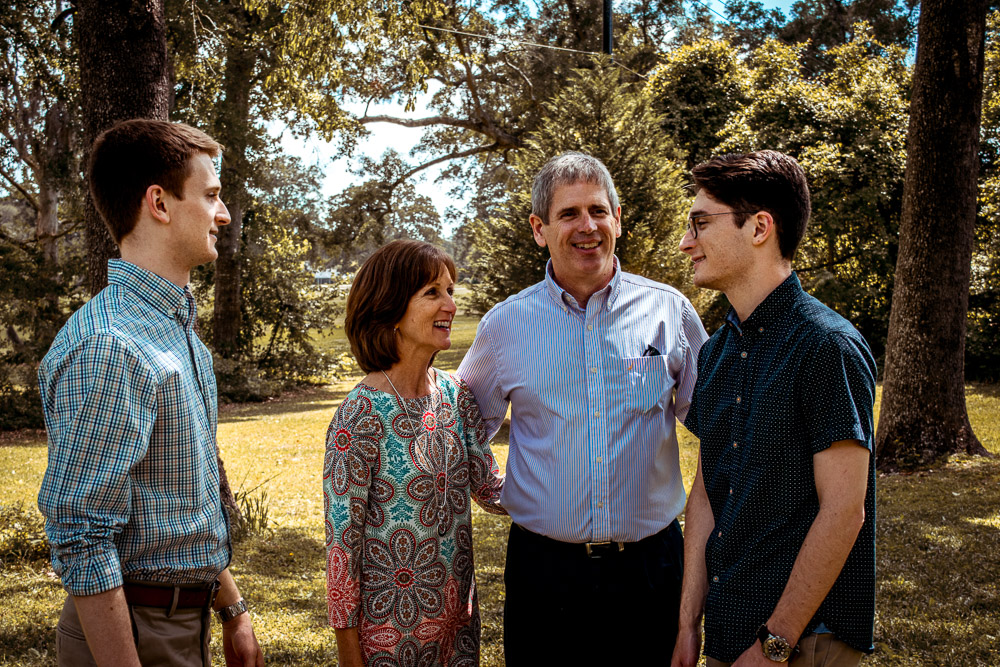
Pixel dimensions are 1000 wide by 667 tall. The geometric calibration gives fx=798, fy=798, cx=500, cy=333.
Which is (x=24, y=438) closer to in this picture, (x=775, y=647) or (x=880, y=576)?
(x=880, y=576)

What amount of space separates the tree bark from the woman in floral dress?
4061 millimetres

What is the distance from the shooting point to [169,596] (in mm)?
2047

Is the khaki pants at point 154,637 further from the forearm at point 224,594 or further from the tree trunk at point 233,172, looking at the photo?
the tree trunk at point 233,172

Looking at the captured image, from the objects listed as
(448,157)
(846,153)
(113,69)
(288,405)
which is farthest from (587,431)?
(448,157)

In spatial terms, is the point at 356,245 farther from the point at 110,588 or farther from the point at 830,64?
the point at 110,588

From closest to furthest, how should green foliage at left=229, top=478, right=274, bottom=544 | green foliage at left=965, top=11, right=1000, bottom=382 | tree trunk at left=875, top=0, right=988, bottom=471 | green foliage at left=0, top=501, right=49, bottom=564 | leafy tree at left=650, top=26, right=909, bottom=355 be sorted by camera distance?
green foliage at left=0, top=501, right=49, bottom=564
green foliage at left=229, top=478, right=274, bottom=544
tree trunk at left=875, top=0, right=988, bottom=471
green foliage at left=965, top=11, right=1000, bottom=382
leafy tree at left=650, top=26, right=909, bottom=355

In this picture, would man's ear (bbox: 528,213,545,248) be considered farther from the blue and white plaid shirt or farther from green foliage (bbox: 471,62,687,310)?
green foliage (bbox: 471,62,687,310)

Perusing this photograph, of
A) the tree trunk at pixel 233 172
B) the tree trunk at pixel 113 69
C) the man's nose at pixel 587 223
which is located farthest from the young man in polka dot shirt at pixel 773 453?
the tree trunk at pixel 233 172

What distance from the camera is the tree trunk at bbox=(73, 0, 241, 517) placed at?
579 cm

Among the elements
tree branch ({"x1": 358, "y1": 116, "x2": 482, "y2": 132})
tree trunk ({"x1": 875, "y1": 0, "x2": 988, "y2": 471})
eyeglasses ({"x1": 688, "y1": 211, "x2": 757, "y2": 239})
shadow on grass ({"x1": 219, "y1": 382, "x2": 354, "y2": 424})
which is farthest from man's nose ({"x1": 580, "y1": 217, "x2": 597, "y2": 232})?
tree branch ({"x1": 358, "y1": 116, "x2": 482, "y2": 132})

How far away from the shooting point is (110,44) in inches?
229

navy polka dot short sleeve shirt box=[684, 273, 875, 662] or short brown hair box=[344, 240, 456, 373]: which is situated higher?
short brown hair box=[344, 240, 456, 373]

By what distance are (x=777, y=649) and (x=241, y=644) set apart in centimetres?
153

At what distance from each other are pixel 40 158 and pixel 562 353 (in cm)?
1608
